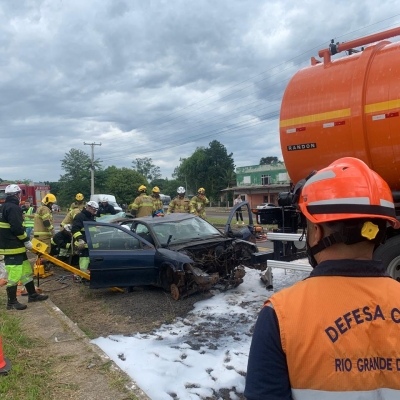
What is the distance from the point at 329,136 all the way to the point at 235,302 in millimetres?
2843

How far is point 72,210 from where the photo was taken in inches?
392

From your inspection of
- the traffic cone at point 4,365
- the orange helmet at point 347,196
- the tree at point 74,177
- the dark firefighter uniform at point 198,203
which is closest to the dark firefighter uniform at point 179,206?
the dark firefighter uniform at point 198,203

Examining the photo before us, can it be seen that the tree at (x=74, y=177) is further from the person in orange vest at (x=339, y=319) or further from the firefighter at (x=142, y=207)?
the person in orange vest at (x=339, y=319)

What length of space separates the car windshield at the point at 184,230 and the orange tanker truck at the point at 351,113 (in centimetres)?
240

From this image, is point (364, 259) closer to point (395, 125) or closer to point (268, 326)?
point (268, 326)

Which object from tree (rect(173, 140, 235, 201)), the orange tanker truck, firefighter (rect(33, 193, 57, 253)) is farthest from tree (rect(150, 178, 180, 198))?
the orange tanker truck

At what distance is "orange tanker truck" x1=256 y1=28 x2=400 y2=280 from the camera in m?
4.21

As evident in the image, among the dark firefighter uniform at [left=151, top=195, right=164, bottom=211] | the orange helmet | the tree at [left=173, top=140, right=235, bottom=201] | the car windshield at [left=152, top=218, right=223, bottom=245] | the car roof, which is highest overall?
the tree at [left=173, top=140, right=235, bottom=201]

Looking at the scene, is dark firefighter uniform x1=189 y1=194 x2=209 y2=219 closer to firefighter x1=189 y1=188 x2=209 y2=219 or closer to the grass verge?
firefighter x1=189 y1=188 x2=209 y2=219

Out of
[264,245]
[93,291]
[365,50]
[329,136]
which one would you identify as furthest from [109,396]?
[264,245]

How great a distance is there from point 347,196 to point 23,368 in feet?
12.6

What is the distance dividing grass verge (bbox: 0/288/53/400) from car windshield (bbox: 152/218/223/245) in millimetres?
2560

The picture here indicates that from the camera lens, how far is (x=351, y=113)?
4422 millimetres

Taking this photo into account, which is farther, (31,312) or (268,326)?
(31,312)
